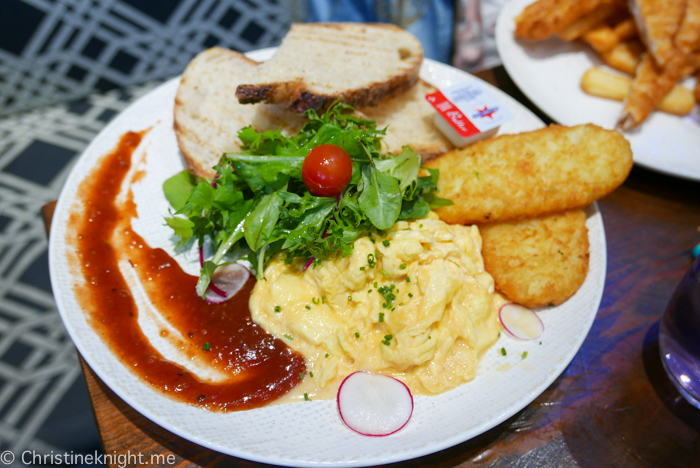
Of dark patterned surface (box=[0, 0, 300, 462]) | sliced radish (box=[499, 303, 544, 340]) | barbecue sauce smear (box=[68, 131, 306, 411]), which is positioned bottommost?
dark patterned surface (box=[0, 0, 300, 462])

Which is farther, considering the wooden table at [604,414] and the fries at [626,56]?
the fries at [626,56]

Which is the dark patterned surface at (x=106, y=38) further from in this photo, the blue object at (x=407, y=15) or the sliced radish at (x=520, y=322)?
the sliced radish at (x=520, y=322)

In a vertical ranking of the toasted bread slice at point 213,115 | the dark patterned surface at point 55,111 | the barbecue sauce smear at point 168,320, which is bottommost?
the dark patterned surface at point 55,111

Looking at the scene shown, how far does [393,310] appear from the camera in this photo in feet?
6.61

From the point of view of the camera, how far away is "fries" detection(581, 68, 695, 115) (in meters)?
2.98

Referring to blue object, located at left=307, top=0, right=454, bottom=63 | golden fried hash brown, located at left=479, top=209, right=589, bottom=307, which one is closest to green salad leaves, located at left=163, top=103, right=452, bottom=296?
golden fried hash brown, located at left=479, top=209, right=589, bottom=307

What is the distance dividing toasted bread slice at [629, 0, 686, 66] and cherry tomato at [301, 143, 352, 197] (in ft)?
8.17

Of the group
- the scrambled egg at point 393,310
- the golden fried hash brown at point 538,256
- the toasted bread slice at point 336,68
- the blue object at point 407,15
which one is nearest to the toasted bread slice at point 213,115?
the toasted bread slice at point 336,68

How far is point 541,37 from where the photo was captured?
10.7 feet

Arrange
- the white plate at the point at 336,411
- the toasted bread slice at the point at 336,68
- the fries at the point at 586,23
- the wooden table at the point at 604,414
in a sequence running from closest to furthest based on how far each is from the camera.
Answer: the white plate at the point at 336,411 → the wooden table at the point at 604,414 → the toasted bread slice at the point at 336,68 → the fries at the point at 586,23

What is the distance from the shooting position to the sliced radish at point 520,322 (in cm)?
212

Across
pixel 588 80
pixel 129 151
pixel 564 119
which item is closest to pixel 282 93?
pixel 129 151

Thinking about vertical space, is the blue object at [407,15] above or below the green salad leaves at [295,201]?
above

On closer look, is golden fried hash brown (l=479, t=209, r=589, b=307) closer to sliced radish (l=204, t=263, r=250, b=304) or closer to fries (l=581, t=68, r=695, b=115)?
fries (l=581, t=68, r=695, b=115)
